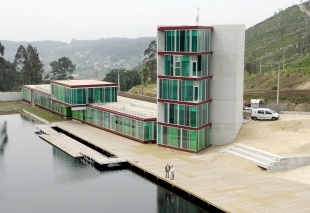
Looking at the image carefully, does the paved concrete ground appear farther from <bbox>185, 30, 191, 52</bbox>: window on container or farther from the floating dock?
<bbox>185, 30, 191, 52</bbox>: window on container

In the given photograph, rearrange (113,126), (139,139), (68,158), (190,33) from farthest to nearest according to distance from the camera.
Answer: (113,126)
(139,139)
(68,158)
(190,33)

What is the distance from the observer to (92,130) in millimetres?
70312

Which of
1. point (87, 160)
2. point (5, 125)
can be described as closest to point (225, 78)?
point (87, 160)

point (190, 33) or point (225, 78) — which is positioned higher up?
point (190, 33)

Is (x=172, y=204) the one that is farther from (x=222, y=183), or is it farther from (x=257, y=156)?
(x=257, y=156)

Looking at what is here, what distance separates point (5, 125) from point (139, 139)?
108 ft

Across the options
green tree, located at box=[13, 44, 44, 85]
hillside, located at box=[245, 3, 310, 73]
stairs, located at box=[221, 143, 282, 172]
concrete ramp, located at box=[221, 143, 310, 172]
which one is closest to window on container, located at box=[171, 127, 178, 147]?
stairs, located at box=[221, 143, 282, 172]

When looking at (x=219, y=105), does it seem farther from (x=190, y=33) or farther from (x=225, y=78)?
(x=190, y=33)

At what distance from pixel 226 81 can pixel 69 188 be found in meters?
24.2

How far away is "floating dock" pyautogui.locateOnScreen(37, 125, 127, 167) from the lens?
50.6m

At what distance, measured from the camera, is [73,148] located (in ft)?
193

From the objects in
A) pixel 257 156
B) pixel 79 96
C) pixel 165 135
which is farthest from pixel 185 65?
pixel 79 96

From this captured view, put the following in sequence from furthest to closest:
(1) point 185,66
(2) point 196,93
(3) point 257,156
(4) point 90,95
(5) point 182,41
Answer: (4) point 90,95 < (2) point 196,93 < (1) point 185,66 < (5) point 182,41 < (3) point 257,156

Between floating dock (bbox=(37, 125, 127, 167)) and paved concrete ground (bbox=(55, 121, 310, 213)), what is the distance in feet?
6.78
